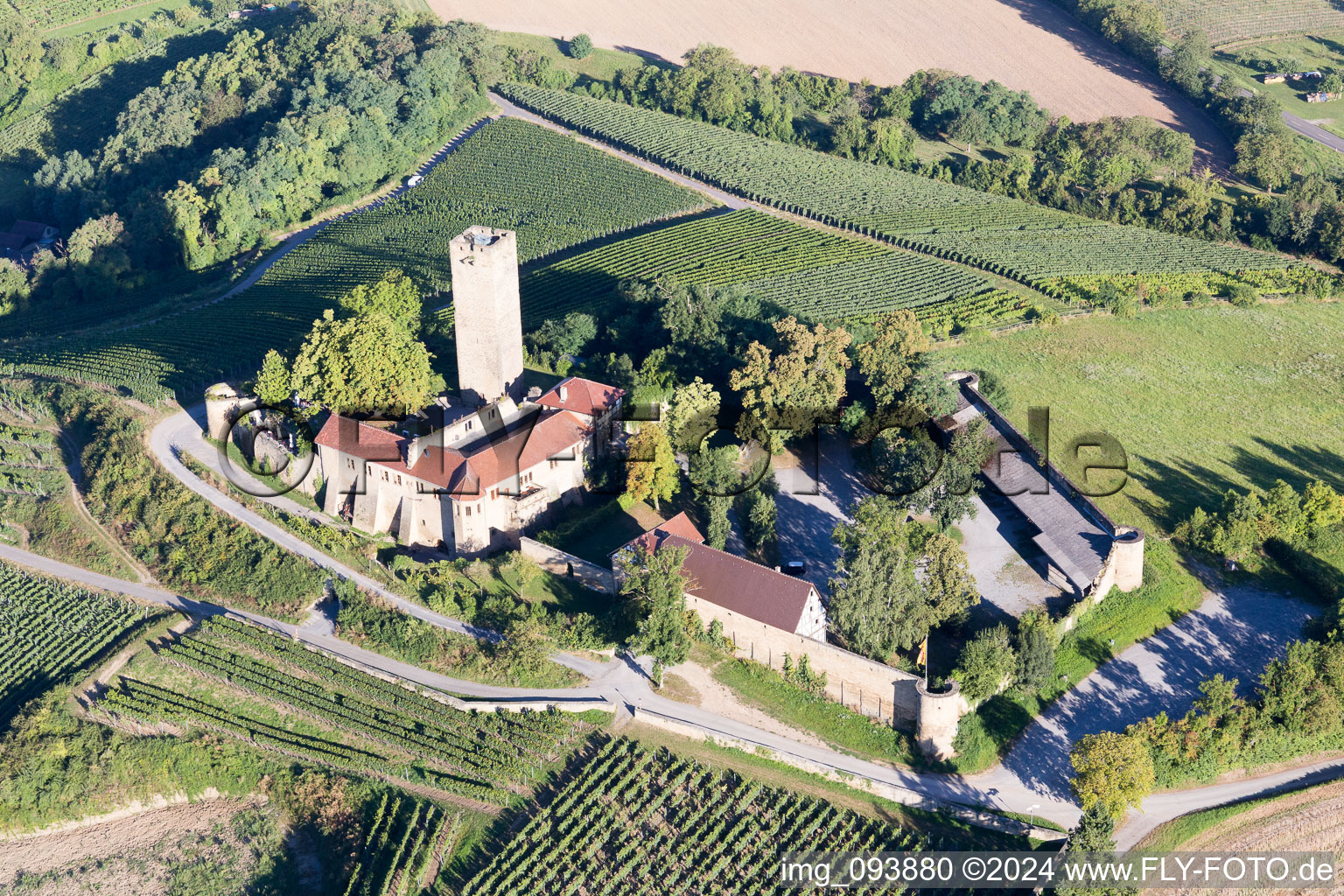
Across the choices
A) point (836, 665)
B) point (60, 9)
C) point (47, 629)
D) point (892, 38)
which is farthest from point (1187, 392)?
point (60, 9)

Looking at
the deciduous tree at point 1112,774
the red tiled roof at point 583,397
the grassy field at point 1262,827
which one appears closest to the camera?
the deciduous tree at point 1112,774

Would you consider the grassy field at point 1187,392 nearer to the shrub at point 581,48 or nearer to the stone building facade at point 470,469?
the stone building facade at point 470,469

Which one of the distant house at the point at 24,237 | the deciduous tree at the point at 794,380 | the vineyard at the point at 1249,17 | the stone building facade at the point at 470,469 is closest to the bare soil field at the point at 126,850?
the stone building facade at the point at 470,469

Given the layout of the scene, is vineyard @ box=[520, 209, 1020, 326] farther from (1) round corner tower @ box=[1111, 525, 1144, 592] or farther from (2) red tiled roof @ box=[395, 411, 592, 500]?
(1) round corner tower @ box=[1111, 525, 1144, 592]

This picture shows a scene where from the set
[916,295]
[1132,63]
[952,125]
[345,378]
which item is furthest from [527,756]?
[1132,63]

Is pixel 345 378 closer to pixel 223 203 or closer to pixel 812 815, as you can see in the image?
pixel 812 815

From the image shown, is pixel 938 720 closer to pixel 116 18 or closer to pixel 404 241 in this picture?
pixel 404 241
